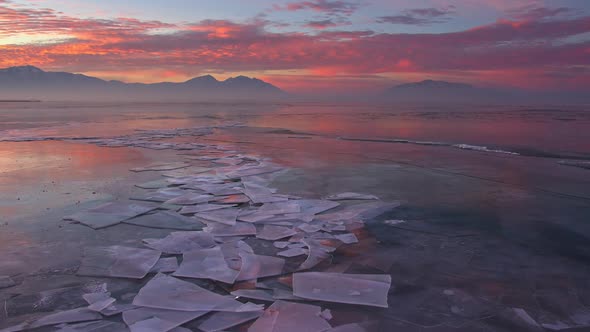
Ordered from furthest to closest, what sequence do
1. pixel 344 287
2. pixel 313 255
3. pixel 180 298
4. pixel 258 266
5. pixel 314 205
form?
1. pixel 314 205
2. pixel 313 255
3. pixel 258 266
4. pixel 344 287
5. pixel 180 298

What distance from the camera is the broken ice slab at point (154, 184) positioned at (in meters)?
7.13

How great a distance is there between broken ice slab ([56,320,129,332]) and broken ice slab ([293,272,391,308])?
128cm

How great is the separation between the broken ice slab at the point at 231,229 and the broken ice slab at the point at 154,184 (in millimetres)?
2294

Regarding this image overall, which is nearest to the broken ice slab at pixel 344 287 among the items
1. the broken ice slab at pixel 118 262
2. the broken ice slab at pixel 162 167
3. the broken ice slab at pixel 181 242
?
the broken ice slab at pixel 181 242

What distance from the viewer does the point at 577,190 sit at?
729 cm

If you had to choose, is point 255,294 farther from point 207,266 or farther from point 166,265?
point 166,265

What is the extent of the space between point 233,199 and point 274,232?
1605 millimetres

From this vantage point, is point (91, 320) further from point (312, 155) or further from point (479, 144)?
point (479, 144)

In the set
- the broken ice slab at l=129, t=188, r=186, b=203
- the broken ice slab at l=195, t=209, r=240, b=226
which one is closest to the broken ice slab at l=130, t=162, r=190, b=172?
the broken ice slab at l=129, t=188, r=186, b=203

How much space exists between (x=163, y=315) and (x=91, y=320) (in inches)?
18.9

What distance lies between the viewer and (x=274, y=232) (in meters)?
4.93

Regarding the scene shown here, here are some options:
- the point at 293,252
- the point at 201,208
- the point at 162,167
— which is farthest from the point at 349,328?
the point at 162,167

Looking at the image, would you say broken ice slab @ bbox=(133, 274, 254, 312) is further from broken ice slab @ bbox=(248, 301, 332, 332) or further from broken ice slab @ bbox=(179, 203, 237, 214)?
broken ice slab @ bbox=(179, 203, 237, 214)

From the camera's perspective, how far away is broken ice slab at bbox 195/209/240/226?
530cm
